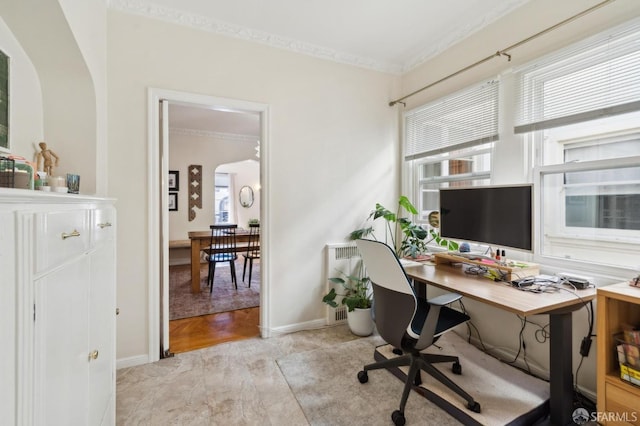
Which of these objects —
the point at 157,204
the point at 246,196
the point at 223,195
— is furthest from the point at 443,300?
the point at 223,195

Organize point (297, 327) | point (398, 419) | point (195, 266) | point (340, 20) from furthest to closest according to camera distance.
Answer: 1. point (195, 266)
2. point (297, 327)
3. point (340, 20)
4. point (398, 419)

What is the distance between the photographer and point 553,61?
198cm

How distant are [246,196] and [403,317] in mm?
6349

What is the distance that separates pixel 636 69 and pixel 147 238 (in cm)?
332

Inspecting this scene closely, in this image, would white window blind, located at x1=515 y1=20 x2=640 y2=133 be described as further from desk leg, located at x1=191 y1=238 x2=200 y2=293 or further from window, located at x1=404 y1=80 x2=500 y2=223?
desk leg, located at x1=191 y1=238 x2=200 y2=293

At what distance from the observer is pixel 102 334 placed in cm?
134

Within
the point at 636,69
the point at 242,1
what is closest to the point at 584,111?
the point at 636,69

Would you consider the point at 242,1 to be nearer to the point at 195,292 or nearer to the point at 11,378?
the point at 11,378

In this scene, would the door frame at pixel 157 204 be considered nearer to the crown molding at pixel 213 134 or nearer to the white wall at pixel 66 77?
the white wall at pixel 66 77

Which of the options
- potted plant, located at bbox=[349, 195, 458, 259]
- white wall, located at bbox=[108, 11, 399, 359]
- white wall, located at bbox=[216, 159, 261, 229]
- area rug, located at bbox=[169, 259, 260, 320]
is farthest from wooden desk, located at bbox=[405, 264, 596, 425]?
white wall, located at bbox=[216, 159, 261, 229]

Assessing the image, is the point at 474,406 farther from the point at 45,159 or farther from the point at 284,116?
the point at 45,159

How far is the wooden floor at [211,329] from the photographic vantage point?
102 inches

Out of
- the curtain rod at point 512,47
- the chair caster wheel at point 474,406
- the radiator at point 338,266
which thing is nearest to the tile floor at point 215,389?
the radiator at point 338,266

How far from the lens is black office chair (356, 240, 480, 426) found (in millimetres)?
1635
